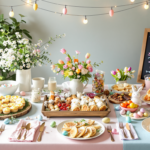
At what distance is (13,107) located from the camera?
1.40m

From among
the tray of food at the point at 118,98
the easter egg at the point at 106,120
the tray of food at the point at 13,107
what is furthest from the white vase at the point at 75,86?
the easter egg at the point at 106,120

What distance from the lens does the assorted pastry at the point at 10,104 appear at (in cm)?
137

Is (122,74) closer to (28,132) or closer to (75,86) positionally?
(75,86)

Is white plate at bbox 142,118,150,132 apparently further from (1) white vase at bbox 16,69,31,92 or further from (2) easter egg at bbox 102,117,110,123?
(1) white vase at bbox 16,69,31,92

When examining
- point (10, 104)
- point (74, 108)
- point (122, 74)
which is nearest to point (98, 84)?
point (122, 74)

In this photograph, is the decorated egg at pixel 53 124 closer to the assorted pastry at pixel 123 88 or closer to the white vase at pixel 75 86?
the white vase at pixel 75 86

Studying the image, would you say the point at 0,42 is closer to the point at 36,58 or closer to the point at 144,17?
A: the point at 36,58

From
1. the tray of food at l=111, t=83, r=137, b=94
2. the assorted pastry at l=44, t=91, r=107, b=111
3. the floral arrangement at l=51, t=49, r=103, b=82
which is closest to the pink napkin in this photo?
the assorted pastry at l=44, t=91, r=107, b=111

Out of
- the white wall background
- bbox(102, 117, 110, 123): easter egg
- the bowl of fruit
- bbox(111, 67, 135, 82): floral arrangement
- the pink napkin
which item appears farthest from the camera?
the white wall background

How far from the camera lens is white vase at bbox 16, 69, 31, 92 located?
6.31 ft

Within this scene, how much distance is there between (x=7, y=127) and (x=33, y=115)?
0.77ft

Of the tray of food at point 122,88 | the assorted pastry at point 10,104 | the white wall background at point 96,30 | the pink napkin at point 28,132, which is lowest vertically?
the pink napkin at point 28,132

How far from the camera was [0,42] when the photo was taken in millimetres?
2994

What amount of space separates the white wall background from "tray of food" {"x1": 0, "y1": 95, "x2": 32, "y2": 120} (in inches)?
78.1
